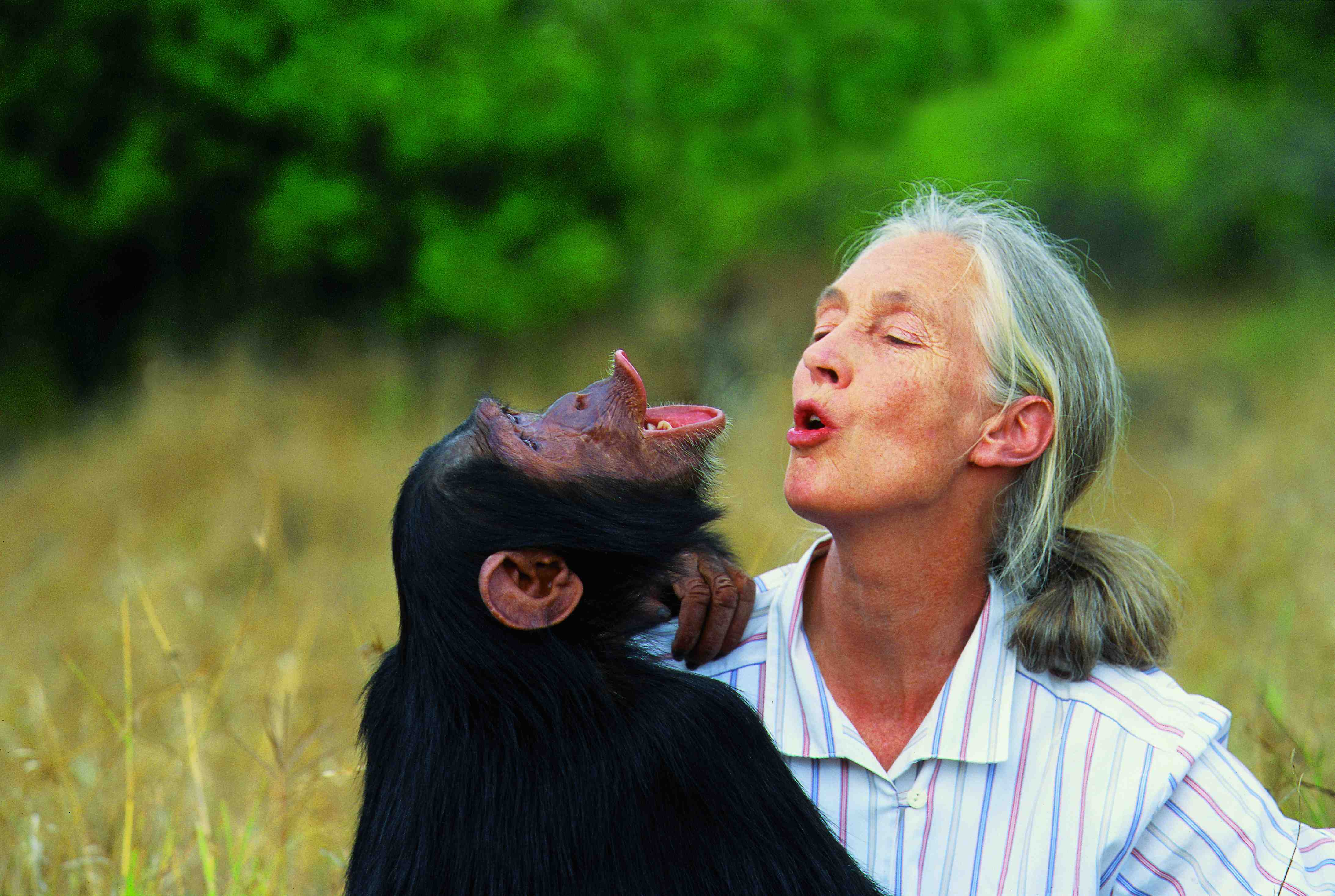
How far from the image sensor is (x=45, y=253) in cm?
1226

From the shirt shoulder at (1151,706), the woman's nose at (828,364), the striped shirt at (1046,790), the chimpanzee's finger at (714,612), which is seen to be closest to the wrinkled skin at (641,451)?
the chimpanzee's finger at (714,612)

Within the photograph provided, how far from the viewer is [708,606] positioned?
2.56m

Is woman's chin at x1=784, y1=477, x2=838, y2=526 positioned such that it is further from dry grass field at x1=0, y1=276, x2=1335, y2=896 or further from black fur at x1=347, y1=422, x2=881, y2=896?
dry grass field at x1=0, y1=276, x2=1335, y2=896

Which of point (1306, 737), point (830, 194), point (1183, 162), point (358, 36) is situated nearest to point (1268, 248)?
point (1183, 162)

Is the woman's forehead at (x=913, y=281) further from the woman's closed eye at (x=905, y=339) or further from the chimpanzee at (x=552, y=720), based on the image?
the chimpanzee at (x=552, y=720)

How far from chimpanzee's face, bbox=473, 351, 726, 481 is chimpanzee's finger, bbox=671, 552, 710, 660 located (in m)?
0.21

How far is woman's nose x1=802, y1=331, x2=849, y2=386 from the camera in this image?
238cm

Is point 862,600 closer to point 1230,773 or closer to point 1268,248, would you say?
point 1230,773

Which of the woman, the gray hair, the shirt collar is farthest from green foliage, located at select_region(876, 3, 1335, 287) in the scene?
the shirt collar

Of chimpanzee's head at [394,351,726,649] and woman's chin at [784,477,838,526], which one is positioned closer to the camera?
chimpanzee's head at [394,351,726,649]

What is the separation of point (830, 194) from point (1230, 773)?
1276 centimetres

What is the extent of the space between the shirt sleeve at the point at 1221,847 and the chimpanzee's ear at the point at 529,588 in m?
1.15

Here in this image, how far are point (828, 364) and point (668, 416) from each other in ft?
1.29

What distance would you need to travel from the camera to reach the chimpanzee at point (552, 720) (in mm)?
2051
